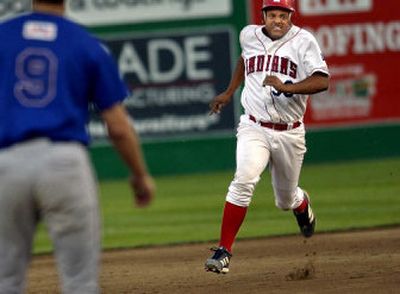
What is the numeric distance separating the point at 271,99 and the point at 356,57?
9923 millimetres

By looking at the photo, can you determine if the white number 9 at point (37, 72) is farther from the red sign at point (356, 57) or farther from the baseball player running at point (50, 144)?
the red sign at point (356, 57)

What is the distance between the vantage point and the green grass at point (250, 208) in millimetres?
13289

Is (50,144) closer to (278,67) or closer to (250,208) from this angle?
(278,67)

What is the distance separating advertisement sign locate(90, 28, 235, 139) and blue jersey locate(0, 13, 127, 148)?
1332cm

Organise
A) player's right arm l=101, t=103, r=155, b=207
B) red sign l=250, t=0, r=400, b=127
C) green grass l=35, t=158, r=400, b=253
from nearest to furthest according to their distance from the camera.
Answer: player's right arm l=101, t=103, r=155, b=207, green grass l=35, t=158, r=400, b=253, red sign l=250, t=0, r=400, b=127

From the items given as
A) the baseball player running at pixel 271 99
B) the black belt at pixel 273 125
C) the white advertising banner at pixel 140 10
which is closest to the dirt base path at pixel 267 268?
the baseball player running at pixel 271 99

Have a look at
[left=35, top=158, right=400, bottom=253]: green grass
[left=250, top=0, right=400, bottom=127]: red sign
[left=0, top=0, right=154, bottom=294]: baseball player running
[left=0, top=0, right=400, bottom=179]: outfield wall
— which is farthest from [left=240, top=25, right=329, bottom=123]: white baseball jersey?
[left=250, top=0, right=400, bottom=127]: red sign

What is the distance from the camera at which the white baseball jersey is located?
9.52 m

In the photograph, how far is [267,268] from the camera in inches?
399

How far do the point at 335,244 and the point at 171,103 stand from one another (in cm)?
772

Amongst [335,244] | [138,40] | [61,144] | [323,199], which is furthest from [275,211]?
[61,144]

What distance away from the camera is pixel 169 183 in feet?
59.7

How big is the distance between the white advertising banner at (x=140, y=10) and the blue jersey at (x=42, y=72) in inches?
525

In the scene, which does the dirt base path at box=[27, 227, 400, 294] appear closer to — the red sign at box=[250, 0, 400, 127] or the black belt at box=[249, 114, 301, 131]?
the black belt at box=[249, 114, 301, 131]
